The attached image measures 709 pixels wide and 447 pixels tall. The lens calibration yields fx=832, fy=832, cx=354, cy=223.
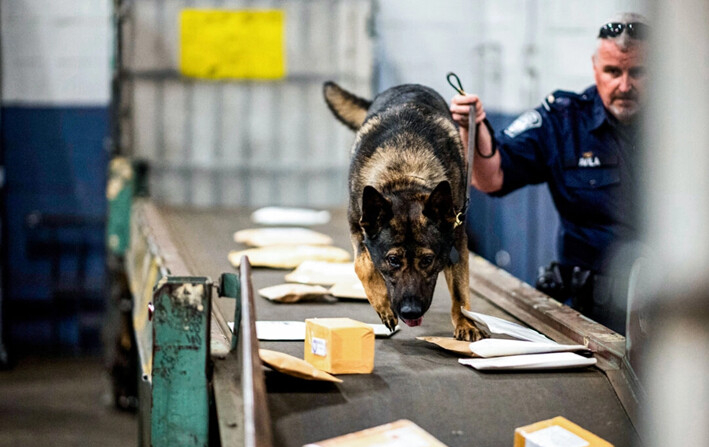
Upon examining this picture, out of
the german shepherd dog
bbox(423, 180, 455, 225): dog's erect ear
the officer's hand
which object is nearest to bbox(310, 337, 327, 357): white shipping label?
the german shepherd dog

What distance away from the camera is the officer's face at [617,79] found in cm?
311

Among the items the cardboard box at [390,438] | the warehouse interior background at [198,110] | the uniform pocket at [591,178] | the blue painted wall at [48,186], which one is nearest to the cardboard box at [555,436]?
the cardboard box at [390,438]

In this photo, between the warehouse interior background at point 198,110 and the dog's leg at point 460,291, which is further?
the warehouse interior background at point 198,110

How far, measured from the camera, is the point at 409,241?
229 cm

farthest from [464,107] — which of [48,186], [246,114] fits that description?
[48,186]

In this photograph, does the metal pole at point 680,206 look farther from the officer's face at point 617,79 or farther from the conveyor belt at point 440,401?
the officer's face at point 617,79

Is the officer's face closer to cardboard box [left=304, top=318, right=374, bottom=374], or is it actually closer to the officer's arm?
the officer's arm

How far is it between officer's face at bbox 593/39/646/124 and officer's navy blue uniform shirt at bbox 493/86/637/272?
0.07m

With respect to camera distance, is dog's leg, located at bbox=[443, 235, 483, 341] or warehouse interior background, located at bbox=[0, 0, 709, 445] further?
warehouse interior background, located at bbox=[0, 0, 709, 445]

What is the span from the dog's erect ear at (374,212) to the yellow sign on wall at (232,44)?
153 inches

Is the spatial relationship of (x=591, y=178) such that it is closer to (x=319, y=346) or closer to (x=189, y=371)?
(x=319, y=346)

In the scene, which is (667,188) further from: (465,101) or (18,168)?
(18,168)

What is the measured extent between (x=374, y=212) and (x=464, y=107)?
56cm

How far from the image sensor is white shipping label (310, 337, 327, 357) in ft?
7.04
